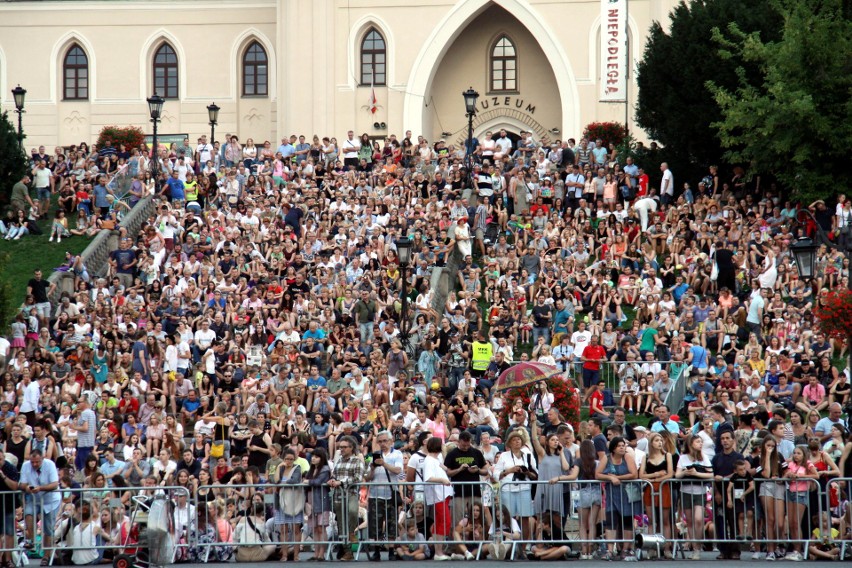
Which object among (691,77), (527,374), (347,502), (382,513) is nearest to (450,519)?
(382,513)

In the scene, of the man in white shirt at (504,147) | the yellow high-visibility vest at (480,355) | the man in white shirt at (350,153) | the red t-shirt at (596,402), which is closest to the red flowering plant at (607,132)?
the man in white shirt at (504,147)

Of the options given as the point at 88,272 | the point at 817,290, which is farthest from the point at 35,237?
the point at 817,290

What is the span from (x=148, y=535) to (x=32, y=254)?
18.6 m

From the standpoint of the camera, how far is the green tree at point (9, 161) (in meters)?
38.5

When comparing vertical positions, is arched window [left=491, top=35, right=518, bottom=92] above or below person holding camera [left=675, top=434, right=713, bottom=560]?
above

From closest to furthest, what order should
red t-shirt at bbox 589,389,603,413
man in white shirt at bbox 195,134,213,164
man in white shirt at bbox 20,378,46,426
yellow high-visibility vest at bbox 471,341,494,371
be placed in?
red t-shirt at bbox 589,389,603,413 < man in white shirt at bbox 20,378,46,426 < yellow high-visibility vest at bbox 471,341,494,371 < man in white shirt at bbox 195,134,213,164

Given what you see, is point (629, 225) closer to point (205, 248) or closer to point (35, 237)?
point (205, 248)

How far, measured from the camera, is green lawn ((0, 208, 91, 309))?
32500mm

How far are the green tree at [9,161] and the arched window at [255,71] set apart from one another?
11.6m

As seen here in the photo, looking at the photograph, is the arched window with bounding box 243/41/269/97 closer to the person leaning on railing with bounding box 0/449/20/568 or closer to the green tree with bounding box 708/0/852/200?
the green tree with bounding box 708/0/852/200

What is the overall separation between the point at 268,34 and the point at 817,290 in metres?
26.4

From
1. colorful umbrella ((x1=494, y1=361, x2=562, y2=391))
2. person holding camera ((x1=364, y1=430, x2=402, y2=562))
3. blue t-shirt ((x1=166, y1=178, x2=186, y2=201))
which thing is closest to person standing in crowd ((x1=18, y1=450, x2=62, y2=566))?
person holding camera ((x1=364, y1=430, x2=402, y2=562))

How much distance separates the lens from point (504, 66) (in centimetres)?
4728

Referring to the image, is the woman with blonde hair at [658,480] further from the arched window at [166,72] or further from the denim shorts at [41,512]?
the arched window at [166,72]
